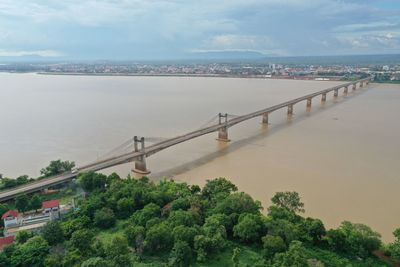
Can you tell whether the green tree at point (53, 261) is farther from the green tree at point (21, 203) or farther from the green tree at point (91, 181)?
the green tree at point (91, 181)

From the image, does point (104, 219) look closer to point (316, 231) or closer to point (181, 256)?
point (181, 256)

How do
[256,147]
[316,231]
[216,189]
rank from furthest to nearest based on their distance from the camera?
[256,147] → [216,189] → [316,231]

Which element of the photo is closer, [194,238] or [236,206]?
[194,238]

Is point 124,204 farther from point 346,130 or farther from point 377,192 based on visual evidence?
point 346,130

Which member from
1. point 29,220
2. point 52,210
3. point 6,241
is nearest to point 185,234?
point 52,210

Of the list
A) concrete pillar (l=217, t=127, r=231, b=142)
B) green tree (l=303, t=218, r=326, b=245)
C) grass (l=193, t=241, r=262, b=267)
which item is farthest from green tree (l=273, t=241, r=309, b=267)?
concrete pillar (l=217, t=127, r=231, b=142)

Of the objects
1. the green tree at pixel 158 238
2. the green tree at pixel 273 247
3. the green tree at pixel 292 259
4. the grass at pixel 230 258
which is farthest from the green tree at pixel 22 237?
the green tree at pixel 292 259

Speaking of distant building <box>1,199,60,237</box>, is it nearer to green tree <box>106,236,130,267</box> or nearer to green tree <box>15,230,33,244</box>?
green tree <box>15,230,33,244</box>
